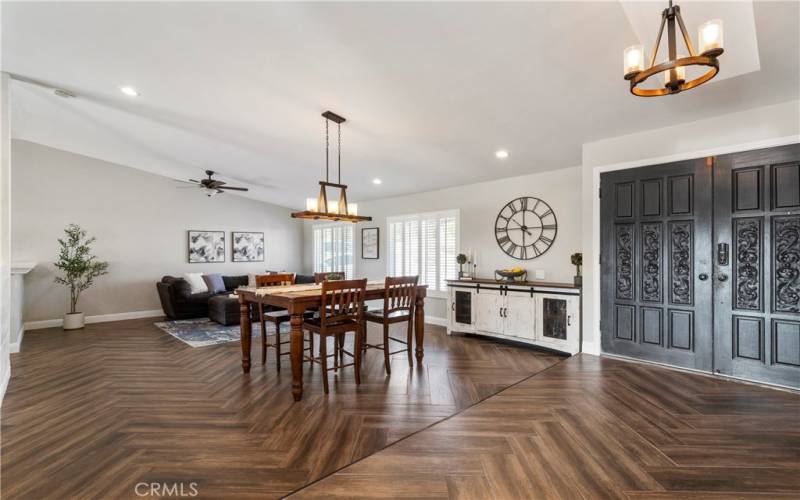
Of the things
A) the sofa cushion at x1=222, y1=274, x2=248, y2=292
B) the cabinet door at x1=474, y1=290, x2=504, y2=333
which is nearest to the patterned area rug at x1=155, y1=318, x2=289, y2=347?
the sofa cushion at x1=222, y1=274, x2=248, y2=292

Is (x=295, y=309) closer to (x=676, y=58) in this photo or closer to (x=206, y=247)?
(x=676, y=58)

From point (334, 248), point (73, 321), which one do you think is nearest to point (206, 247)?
point (73, 321)

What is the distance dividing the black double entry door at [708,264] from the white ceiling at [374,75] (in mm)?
599

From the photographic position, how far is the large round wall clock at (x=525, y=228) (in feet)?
16.6

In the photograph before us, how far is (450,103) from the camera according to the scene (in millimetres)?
3400

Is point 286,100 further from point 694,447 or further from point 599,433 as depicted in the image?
point 694,447

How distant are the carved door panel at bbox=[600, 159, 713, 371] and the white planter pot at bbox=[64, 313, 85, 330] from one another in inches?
308

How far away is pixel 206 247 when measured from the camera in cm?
799

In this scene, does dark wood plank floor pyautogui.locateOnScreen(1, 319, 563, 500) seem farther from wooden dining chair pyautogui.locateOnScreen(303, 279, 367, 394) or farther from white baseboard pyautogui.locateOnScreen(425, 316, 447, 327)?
white baseboard pyautogui.locateOnScreen(425, 316, 447, 327)

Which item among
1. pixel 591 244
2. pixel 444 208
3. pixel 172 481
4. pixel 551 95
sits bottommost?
pixel 172 481

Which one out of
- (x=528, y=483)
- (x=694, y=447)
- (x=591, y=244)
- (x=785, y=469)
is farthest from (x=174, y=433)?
(x=591, y=244)

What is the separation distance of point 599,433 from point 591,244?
228 cm

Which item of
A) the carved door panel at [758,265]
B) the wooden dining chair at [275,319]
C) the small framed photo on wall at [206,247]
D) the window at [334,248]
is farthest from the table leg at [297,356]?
the small framed photo on wall at [206,247]

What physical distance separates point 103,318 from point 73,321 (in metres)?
0.67
